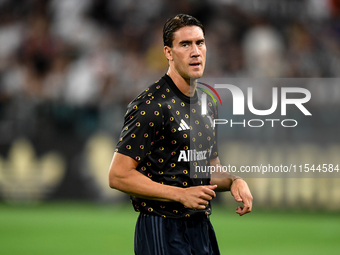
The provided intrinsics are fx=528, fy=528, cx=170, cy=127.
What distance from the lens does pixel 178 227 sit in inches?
125

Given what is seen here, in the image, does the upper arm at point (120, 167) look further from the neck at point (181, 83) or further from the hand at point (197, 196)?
the neck at point (181, 83)

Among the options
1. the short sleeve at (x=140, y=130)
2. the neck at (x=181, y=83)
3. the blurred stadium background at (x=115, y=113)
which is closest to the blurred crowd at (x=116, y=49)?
the blurred stadium background at (x=115, y=113)

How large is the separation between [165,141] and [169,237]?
1.87ft

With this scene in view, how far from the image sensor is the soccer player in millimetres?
2984

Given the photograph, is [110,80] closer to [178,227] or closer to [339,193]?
[339,193]

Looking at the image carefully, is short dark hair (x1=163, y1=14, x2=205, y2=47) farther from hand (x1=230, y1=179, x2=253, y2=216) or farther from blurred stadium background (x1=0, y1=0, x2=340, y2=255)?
blurred stadium background (x1=0, y1=0, x2=340, y2=255)

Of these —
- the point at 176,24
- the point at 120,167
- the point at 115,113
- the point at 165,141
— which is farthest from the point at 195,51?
the point at 115,113

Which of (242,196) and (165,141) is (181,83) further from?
(242,196)

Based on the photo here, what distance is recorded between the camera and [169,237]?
10.3 ft

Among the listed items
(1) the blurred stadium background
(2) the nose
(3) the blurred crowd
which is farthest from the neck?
(3) the blurred crowd

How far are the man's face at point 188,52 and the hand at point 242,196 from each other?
72 centimetres

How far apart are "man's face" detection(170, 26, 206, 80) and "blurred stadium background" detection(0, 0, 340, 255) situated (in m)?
4.04

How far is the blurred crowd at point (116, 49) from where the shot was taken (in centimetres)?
977

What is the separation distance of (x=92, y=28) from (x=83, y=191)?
436cm
